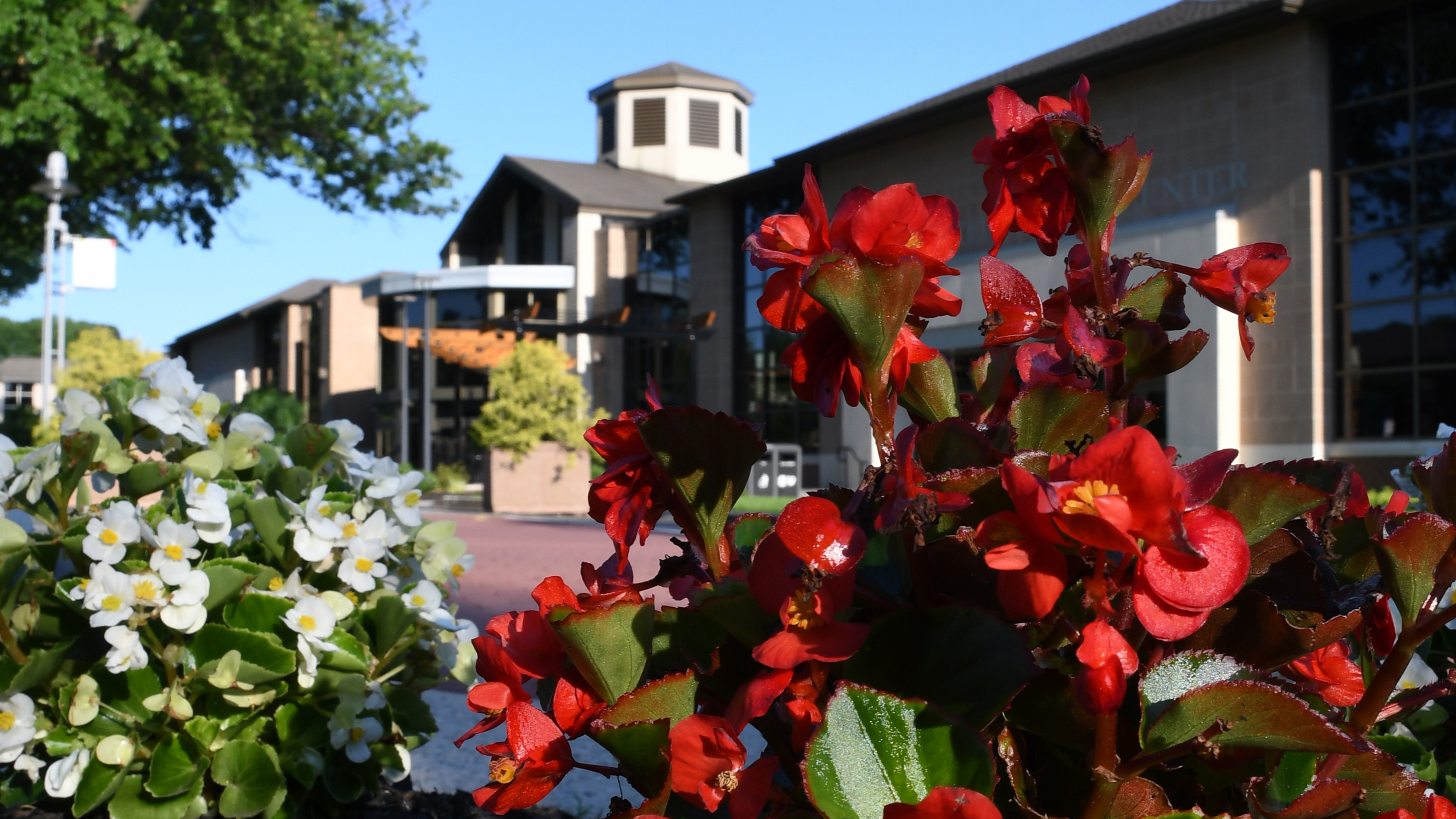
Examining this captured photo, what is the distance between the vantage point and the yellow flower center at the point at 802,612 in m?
0.81

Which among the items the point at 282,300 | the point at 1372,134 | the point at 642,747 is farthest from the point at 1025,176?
the point at 282,300

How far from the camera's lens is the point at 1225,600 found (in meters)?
0.72

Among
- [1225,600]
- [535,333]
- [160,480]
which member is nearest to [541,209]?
[535,333]

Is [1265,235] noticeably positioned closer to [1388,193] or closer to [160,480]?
[1388,193]

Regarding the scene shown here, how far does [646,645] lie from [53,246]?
714 inches

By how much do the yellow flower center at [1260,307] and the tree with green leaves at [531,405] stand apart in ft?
71.2

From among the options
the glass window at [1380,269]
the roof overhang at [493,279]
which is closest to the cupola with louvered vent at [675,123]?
the roof overhang at [493,279]

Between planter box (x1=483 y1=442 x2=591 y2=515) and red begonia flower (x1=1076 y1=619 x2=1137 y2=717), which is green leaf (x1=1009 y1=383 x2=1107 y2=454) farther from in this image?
planter box (x1=483 y1=442 x2=591 y2=515)

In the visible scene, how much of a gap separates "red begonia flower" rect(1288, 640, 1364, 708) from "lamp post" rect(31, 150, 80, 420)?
1458 centimetres

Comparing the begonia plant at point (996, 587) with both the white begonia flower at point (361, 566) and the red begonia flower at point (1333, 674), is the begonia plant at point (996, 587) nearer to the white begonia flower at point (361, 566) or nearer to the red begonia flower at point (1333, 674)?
the red begonia flower at point (1333, 674)

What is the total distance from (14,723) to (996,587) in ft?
7.79

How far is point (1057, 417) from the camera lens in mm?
912

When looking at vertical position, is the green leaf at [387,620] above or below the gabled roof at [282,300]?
below

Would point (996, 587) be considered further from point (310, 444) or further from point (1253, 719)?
point (310, 444)
